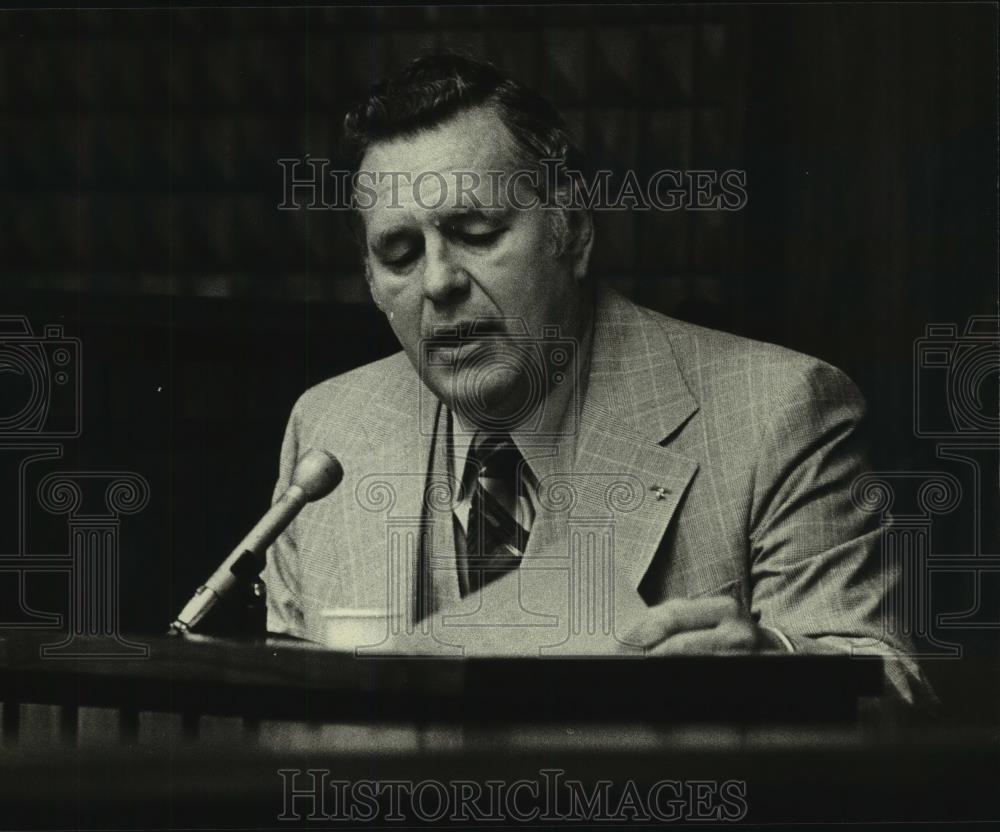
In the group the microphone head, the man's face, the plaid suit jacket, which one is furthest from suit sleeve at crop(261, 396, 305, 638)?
the man's face

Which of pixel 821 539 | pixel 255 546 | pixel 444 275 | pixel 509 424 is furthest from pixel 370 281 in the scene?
pixel 821 539

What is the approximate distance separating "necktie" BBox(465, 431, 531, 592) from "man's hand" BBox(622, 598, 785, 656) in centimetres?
55

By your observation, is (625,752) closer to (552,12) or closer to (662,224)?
(662,224)

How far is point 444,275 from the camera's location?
6086mm

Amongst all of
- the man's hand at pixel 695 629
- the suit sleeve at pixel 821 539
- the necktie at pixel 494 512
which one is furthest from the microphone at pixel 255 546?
the suit sleeve at pixel 821 539

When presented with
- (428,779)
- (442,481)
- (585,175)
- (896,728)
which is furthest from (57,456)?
(896,728)

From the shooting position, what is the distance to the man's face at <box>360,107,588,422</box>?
20.0 feet

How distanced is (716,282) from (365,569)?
174 centimetres

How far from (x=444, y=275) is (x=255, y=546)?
1281mm

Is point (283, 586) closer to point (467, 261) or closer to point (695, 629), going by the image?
point (467, 261)

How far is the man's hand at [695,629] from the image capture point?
603 centimetres

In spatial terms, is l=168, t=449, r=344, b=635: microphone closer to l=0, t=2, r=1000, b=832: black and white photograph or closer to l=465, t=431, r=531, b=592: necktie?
l=0, t=2, r=1000, b=832: black and white photograph

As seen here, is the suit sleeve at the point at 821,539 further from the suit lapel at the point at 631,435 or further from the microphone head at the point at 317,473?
the microphone head at the point at 317,473

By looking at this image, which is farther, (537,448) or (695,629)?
(537,448)
